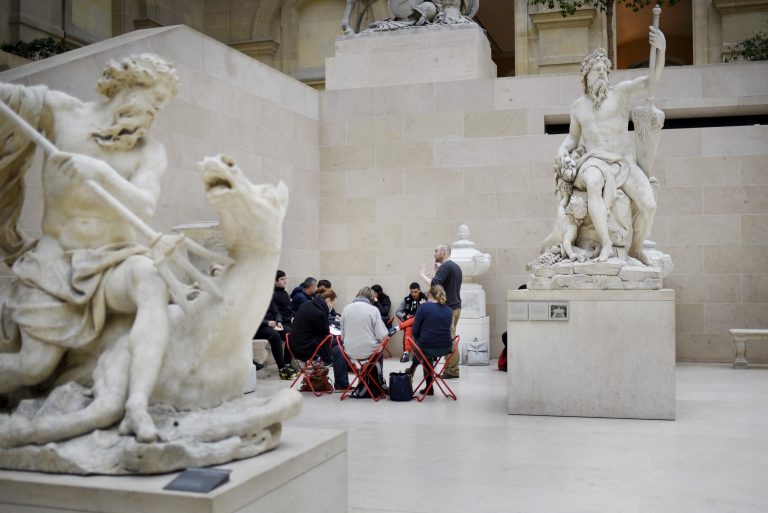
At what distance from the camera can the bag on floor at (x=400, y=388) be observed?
941cm

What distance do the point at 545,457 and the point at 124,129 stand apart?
4.04m

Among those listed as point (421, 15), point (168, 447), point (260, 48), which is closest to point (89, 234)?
point (168, 447)

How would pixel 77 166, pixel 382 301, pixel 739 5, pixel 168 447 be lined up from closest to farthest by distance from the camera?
pixel 168 447 → pixel 77 166 → pixel 382 301 → pixel 739 5

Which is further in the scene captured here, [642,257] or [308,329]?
[308,329]

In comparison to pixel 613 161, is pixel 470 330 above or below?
below

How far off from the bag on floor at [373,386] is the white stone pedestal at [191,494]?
5.62m

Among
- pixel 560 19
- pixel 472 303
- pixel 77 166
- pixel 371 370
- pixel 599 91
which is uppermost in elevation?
pixel 560 19

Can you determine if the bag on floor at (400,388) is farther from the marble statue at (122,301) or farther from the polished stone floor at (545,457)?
the marble statue at (122,301)

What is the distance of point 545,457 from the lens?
6.61 meters

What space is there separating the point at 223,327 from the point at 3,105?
1.41 m

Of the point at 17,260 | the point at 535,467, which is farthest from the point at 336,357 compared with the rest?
the point at 17,260

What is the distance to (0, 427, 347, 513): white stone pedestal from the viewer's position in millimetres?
3252

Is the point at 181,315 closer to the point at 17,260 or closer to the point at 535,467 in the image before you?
the point at 17,260

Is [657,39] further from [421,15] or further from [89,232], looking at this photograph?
[421,15]
